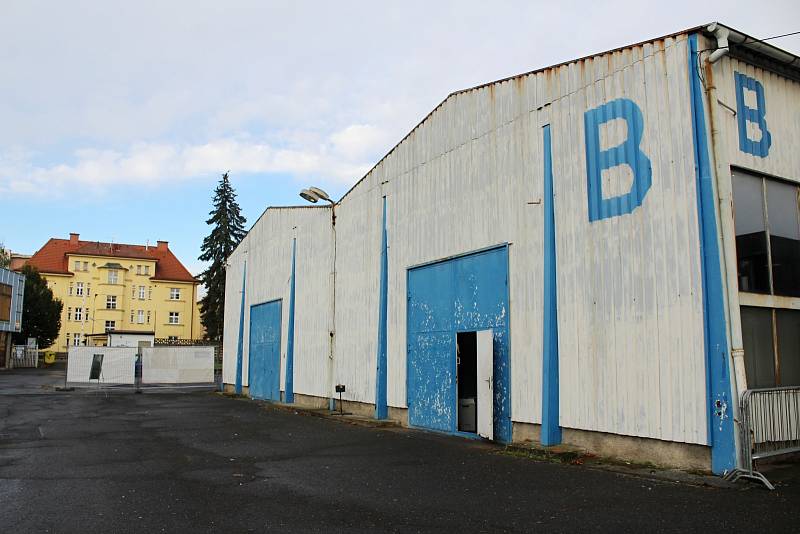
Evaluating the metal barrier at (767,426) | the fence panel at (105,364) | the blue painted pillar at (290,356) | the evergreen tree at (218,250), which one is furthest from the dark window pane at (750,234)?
the evergreen tree at (218,250)

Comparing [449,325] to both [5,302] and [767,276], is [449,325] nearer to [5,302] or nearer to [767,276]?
[767,276]

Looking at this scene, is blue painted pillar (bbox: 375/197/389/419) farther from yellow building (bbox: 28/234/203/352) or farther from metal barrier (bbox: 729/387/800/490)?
Result: yellow building (bbox: 28/234/203/352)

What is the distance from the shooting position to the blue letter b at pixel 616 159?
30.4 ft

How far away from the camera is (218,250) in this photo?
2295 inches

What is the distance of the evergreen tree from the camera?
55.7m

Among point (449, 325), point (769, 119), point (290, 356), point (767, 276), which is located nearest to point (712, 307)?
point (767, 276)

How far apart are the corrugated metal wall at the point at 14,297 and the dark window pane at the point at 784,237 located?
5312 centimetres

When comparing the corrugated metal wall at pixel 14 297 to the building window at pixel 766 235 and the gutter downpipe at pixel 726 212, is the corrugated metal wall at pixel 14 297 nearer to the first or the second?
the gutter downpipe at pixel 726 212

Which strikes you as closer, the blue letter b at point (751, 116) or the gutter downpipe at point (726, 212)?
the gutter downpipe at point (726, 212)

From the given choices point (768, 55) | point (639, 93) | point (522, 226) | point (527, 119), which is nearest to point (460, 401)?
point (522, 226)

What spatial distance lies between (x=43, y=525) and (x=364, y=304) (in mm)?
11649

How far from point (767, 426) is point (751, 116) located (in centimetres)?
435

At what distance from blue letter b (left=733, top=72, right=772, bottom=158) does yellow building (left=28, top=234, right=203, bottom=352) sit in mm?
75658

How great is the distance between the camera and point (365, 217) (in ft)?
58.2
